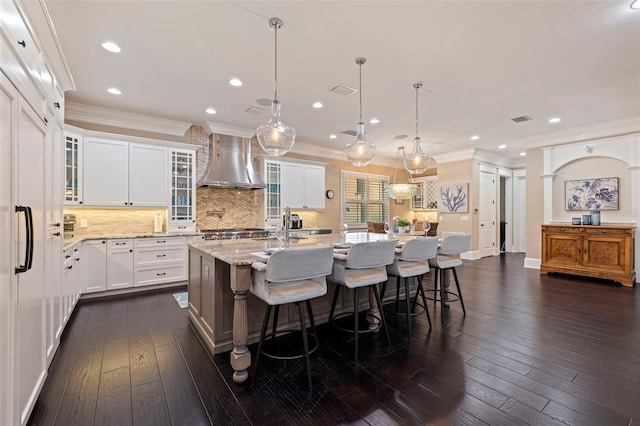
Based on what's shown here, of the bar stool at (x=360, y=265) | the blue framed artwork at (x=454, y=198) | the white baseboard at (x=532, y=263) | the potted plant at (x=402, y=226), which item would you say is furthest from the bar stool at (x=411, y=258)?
the blue framed artwork at (x=454, y=198)

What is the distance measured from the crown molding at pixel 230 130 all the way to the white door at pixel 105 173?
1.46 metres

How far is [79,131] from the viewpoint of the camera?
421 centimetres

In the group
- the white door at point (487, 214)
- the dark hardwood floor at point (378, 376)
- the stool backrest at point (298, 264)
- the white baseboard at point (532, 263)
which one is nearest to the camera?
the dark hardwood floor at point (378, 376)

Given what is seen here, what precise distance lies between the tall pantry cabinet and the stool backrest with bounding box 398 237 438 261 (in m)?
2.77

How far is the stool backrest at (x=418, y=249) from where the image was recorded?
9.44 feet

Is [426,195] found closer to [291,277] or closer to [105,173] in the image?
[291,277]

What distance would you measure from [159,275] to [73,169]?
1.98m

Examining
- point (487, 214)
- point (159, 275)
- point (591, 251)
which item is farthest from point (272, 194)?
point (591, 251)

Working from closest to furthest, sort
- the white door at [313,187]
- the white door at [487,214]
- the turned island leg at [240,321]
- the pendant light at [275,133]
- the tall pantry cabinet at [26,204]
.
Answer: the tall pantry cabinet at [26,204], the turned island leg at [240,321], the pendant light at [275,133], the white door at [313,187], the white door at [487,214]

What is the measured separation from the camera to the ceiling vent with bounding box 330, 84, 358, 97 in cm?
381

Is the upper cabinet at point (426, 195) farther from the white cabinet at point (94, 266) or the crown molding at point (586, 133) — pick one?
the white cabinet at point (94, 266)

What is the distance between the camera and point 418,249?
9.58 ft


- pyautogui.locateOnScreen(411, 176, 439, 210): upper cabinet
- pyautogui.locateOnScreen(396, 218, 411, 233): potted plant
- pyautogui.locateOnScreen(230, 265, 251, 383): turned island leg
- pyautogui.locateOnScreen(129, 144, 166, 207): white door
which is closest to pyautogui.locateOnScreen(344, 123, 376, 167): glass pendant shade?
pyautogui.locateOnScreen(396, 218, 411, 233): potted plant

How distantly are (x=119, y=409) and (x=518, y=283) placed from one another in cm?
571
